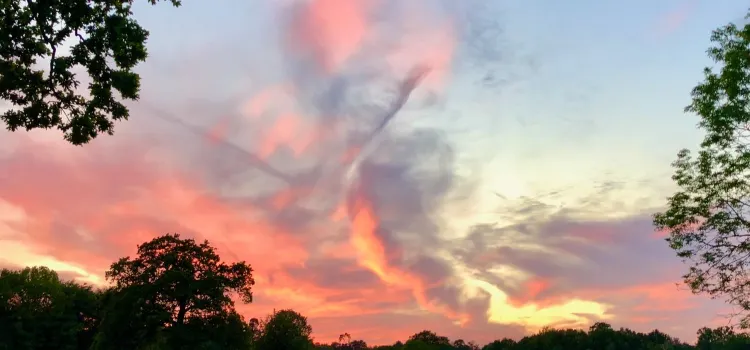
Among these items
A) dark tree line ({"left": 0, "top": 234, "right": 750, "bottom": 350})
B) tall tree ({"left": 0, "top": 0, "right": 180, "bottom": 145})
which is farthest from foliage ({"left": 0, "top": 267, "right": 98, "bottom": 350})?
tall tree ({"left": 0, "top": 0, "right": 180, "bottom": 145})

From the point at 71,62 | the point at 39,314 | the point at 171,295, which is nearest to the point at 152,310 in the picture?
the point at 171,295

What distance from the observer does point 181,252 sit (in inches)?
2692

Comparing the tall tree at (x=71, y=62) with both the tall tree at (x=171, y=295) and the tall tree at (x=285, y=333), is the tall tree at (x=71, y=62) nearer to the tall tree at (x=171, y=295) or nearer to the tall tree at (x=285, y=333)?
the tall tree at (x=171, y=295)

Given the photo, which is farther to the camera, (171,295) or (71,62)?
(171,295)

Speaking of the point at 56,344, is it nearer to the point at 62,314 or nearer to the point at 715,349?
the point at 62,314

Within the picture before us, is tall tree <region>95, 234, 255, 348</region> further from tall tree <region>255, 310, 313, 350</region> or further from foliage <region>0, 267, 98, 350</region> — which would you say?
foliage <region>0, 267, 98, 350</region>

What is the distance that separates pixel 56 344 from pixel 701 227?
3528 inches

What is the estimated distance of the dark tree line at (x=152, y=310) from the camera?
62844 mm

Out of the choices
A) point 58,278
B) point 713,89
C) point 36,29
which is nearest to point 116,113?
point 36,29

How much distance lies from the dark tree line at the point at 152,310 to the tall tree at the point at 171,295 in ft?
0.34

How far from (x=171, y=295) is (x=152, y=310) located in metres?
2.76

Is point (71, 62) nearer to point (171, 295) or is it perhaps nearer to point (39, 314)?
point (171, 295)

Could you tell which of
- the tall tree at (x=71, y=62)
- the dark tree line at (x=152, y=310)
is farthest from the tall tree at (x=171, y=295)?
the tall tree at (x=71, y=62)

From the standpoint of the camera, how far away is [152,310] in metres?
Answer: 64.0
